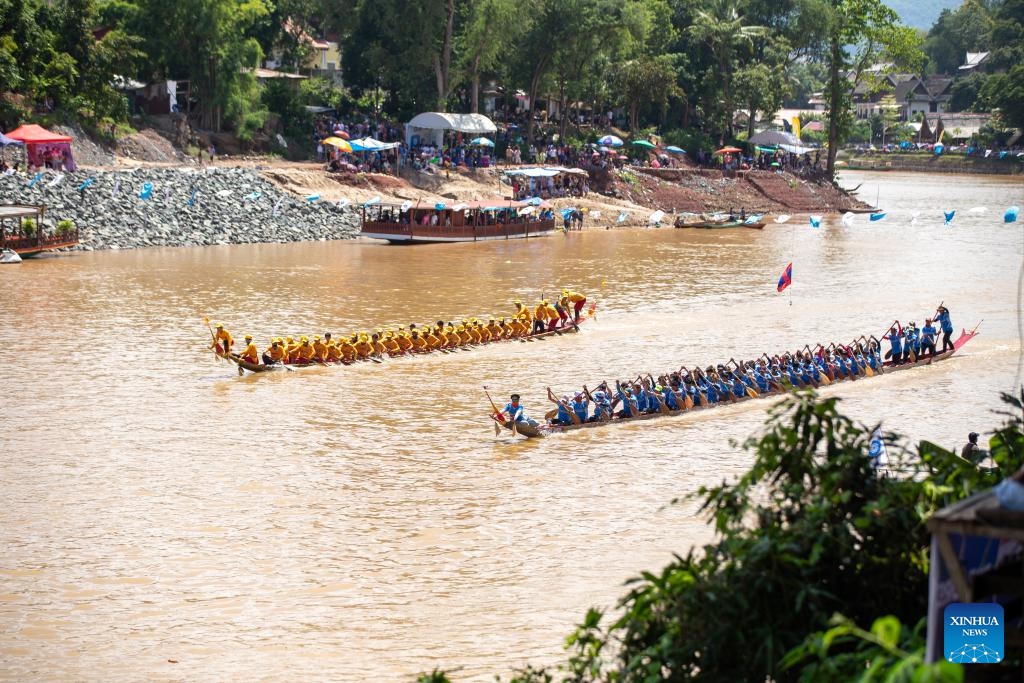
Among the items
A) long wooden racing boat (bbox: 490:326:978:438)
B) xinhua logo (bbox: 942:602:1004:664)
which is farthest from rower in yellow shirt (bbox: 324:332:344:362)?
xinhua logo (bbox: 942:602:1004:664)

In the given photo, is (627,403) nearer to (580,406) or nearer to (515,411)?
(580,406)

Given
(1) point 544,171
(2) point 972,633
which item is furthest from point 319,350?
(1) point 544,171

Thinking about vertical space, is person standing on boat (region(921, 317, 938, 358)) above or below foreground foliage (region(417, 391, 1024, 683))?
below

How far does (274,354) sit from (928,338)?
13751mm

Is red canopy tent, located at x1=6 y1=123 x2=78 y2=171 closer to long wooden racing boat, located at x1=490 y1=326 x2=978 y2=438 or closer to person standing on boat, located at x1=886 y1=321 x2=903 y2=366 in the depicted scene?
long wooden racing boat, located at x1=490 y1=326 x2=978 y2=438

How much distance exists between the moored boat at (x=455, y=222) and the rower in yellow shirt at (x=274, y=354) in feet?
65.3

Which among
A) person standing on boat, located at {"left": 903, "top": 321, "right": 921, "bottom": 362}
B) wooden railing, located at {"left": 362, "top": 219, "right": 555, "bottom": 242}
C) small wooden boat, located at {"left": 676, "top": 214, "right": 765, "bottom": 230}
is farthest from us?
small wooden boat, located at {"left": 676, "top": 214, "right": 765, "bottom": 230}

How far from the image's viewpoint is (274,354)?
76.9ft

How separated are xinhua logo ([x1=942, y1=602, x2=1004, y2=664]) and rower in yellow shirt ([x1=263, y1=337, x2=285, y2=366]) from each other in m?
19.0

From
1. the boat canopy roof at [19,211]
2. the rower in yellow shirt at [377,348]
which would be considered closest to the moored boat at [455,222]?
the boat canopy roof at [19,211]

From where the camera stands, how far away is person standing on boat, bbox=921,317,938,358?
25.2 m

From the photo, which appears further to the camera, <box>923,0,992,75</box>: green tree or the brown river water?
<box>923,0,992,75</box>: green tree

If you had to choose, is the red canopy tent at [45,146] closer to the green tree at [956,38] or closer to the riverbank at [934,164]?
the riverbank at [934,164]

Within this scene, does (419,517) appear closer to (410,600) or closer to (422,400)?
(410,600)
